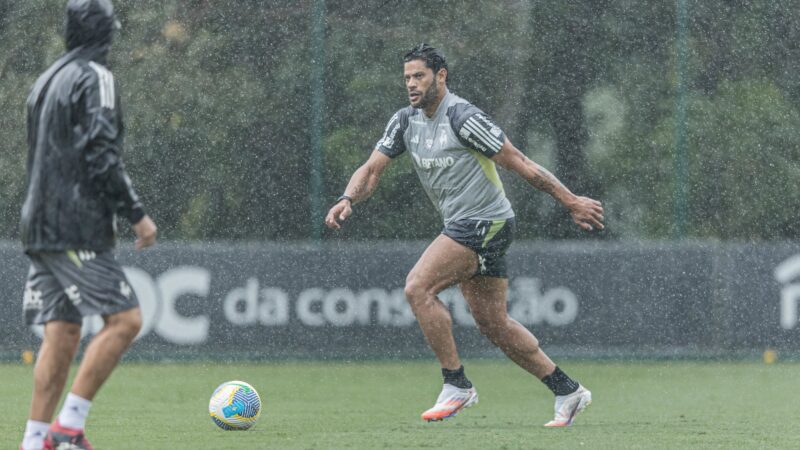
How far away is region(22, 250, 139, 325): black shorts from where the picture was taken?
6.30 meters

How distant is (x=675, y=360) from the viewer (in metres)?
14.7

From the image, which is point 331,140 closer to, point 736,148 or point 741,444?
point 736,148

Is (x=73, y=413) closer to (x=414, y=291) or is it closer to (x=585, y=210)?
(x=414, y=291)

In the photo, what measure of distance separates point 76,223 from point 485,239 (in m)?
3.14

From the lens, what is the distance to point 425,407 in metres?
10.5

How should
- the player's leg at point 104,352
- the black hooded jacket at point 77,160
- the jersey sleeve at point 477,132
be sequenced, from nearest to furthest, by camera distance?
the black hooded jacket at point 77,160 → the player's leg at point 104,352 → the jersey sleeve at point 477,132

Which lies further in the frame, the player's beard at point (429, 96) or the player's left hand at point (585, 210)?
the player's beard at point (429, 96)

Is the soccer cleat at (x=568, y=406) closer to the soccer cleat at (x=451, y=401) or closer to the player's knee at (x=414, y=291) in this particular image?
the soccer cleat at (x=451, y=401)

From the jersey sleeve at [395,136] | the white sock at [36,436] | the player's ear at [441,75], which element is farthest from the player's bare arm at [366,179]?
the white sock at [36,436]

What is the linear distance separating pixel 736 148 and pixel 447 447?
8.98 metres

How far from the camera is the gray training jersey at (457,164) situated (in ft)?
29.4

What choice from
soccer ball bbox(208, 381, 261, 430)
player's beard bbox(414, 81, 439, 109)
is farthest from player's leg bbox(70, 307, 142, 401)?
player's beard bbox(414, 81, 439, 109)

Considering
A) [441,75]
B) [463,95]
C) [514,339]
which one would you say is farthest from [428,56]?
[463,95]

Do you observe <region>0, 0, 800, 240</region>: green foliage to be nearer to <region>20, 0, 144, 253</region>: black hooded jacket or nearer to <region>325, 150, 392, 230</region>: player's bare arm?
<region>325, 150, 392, 230</region>: player's bare arm
